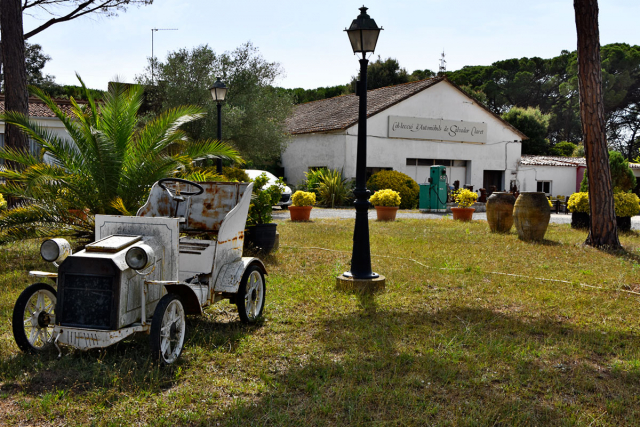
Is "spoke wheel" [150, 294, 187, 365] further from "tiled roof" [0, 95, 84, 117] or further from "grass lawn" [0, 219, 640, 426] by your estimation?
"tiled roof" [0, 95, 84, 117]

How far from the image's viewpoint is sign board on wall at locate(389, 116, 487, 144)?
2627 centimetres

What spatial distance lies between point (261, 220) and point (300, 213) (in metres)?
6.21

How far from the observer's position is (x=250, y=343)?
459cm

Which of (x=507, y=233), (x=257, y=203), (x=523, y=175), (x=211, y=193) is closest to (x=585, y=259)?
(x=507, y=233)

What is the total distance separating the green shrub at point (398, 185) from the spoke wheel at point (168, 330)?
64.1 feet

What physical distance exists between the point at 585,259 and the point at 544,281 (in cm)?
243

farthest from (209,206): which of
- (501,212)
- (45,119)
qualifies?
(45,119)

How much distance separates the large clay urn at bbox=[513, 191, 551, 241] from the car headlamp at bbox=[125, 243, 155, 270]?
358 inches

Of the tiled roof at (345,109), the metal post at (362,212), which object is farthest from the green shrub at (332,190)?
the metal post at (362,212)

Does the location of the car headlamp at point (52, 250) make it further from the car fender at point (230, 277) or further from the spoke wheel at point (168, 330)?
the car fender at point (230, 277)

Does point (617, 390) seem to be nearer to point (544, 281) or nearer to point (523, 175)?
point (544, 281)

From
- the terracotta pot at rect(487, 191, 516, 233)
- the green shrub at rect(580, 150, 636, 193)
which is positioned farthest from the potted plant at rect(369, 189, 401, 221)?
the green shrub at rect(580, 150, 636, 193)

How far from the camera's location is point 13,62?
33.1 ft

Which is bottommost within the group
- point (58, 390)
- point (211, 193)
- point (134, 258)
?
point (58, 390)
